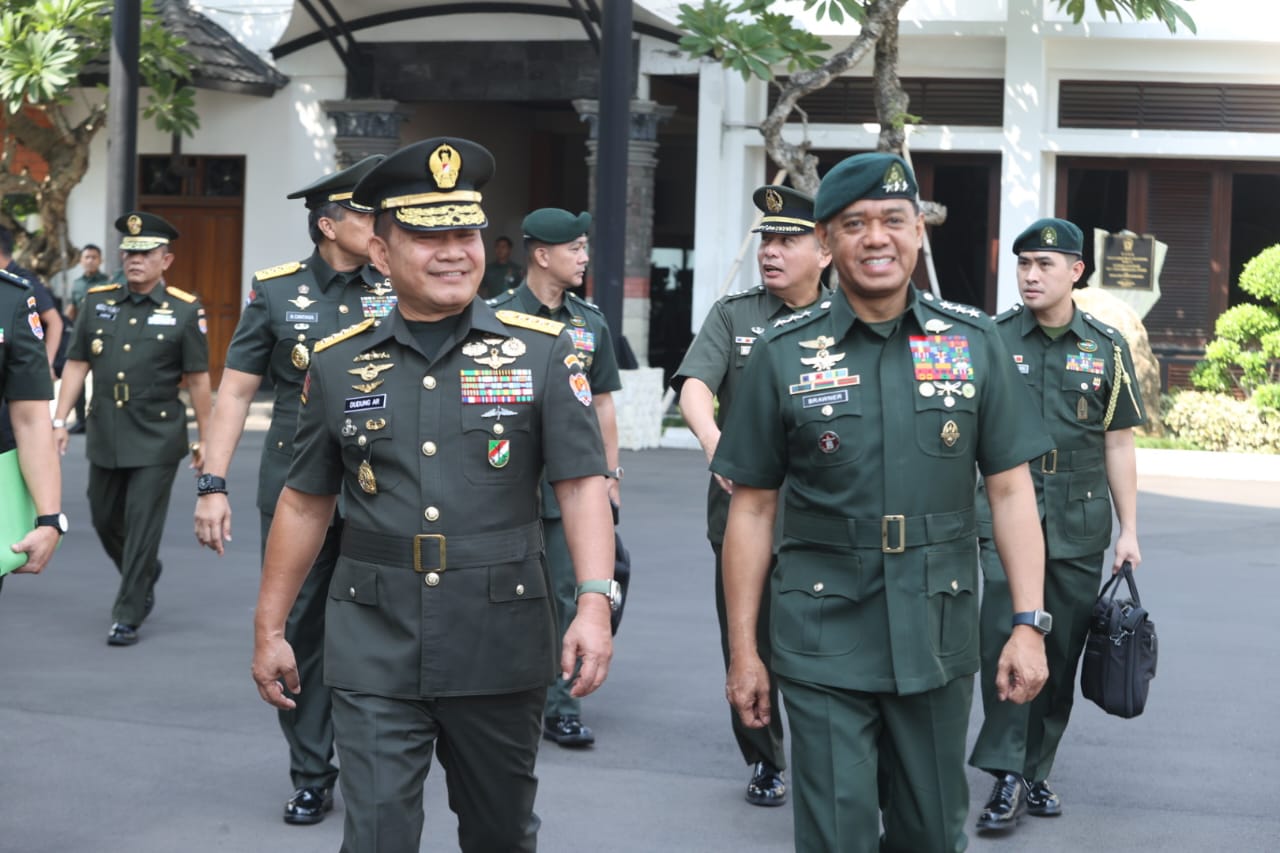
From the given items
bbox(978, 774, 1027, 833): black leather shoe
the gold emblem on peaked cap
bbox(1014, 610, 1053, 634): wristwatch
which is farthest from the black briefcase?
the gold emblem on peaked cap

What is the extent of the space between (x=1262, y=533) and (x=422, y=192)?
10.6 meters

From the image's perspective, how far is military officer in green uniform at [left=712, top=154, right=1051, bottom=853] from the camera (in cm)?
423

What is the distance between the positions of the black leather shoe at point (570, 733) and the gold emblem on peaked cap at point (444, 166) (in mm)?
3361

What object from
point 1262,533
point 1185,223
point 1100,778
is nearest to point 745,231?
point 1185,223

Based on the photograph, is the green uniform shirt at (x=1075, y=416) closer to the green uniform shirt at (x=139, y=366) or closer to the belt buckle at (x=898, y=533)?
the belt buckle at (x=898, y=533)

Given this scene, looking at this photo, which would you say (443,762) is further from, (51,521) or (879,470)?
(51,521)

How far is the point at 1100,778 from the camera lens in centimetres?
682

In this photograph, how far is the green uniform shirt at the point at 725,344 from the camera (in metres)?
6.55

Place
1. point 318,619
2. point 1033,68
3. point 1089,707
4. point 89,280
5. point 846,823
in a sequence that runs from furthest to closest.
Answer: point 1033,68
point 89,280
point 1089,707
point 318,619
point 846,823

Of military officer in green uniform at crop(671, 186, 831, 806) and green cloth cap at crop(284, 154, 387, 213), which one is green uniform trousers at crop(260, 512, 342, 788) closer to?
green cloth cap at crop(284, 154, 387, 213)

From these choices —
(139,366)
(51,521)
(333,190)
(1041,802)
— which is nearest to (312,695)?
(51,521)

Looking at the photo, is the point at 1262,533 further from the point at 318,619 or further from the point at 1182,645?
the point at 318,619

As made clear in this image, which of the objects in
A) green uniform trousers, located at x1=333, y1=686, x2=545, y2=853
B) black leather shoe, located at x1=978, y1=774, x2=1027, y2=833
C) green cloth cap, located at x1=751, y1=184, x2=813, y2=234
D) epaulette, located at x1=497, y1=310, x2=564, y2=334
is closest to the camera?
green uniform trousers, located at x1=333, y1=686, x2=545, y2=853

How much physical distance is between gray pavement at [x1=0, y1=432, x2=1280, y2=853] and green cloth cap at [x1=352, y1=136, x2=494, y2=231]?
96.4 inches
